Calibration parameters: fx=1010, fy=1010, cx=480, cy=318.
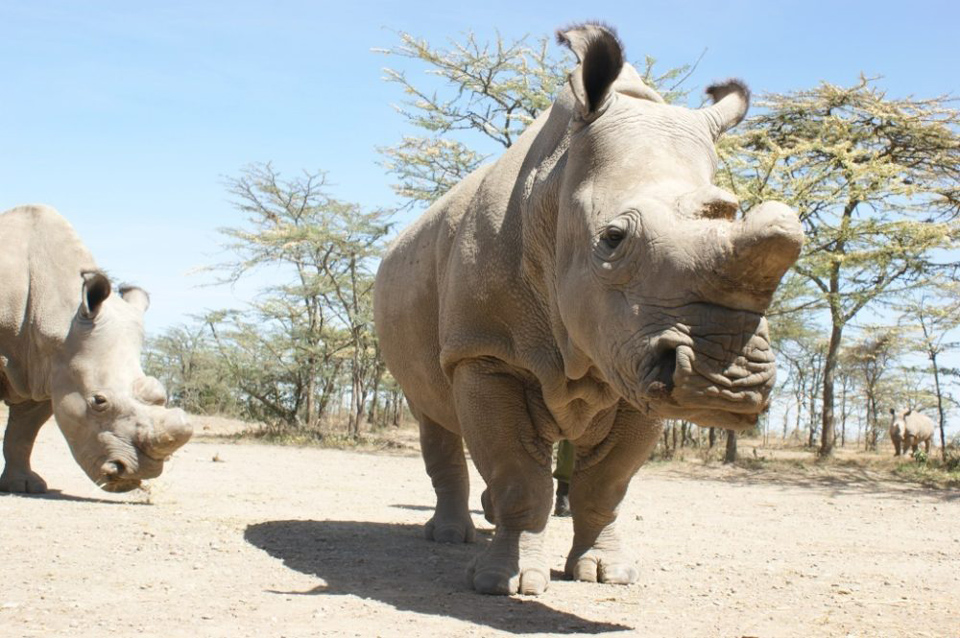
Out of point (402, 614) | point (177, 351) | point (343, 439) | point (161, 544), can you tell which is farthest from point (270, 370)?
point (402, 614)

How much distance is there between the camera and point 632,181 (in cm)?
368

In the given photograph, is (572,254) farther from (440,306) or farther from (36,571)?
(36,571)

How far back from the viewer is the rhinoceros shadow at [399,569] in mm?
3961

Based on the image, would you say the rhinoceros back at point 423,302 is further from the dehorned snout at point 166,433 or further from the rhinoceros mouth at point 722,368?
the rhinoceros mouth at point 722,368

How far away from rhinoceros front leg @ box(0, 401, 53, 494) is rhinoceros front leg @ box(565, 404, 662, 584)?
4.50m

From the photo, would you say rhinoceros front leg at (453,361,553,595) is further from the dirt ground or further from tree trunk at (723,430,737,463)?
tree trunk at (723,430,737,463)

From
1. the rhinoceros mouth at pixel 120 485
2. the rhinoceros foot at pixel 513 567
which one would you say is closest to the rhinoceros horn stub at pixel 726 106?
the rhinoceros foot at pixel 513 567

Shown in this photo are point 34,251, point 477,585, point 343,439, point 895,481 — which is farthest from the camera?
point 343,439

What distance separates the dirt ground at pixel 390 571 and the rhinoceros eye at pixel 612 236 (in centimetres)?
145

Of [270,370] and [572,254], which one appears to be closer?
[572,254]

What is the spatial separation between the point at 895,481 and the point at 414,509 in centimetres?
847

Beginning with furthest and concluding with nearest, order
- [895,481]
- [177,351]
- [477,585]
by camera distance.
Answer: [177,351]
[895,481]
[477,585]

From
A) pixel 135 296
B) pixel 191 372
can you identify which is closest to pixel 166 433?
pixel 135 296

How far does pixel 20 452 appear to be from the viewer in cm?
752
